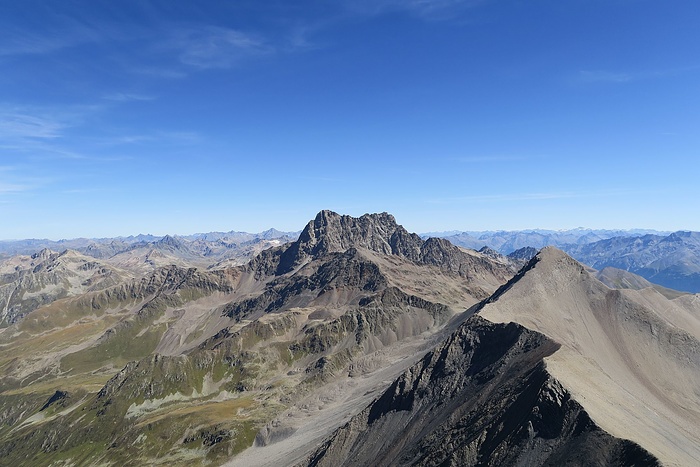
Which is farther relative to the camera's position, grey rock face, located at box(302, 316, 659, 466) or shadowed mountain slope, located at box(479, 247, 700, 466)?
shadowed mountain slope, located at box(479, 247, 700, 466)

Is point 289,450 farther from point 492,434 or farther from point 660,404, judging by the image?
point 660,404

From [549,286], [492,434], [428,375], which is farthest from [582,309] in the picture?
[492,434]

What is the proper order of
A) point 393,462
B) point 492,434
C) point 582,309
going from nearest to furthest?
point 492,434 < point 393,462 < point 582,309

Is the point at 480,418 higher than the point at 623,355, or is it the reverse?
the point at 480,418

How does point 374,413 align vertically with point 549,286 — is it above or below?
below

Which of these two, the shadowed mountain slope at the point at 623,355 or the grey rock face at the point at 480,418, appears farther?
the shadowed mountain slope at the point at 623,355

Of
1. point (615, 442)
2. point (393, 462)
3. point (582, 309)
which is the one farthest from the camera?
point (582, 309)

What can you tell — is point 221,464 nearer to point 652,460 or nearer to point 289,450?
point 289,450

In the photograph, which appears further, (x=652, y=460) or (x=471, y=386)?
(x=471, y=386)

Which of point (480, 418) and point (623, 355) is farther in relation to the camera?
point (623, 355)

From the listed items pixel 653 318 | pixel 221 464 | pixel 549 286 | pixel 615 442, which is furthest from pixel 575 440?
pixel 221 464

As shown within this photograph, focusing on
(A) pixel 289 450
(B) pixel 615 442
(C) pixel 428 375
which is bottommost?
(A) pixel 289 450
